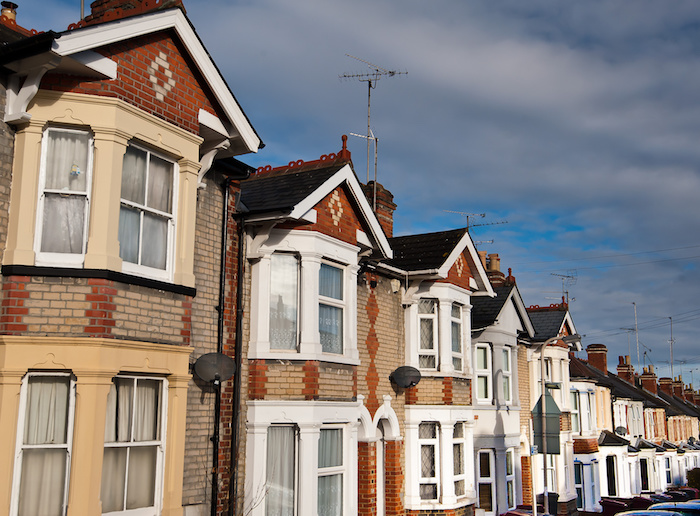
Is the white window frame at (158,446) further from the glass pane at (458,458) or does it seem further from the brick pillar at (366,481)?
the glass pane at (458,458)

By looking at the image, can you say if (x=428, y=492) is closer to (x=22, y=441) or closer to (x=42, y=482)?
(x=42, y=482)

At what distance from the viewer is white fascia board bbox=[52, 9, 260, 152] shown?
25.8 ft

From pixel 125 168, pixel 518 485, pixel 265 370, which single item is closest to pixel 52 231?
pixel 125 168

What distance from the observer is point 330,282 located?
12508 mm

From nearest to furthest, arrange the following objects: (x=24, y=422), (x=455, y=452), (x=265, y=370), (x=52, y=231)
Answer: (x=24, y=422)
(x=52, y=231)
(x=265, y=370)
(x=455, y=452)

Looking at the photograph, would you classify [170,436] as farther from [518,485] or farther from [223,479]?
[518,485]

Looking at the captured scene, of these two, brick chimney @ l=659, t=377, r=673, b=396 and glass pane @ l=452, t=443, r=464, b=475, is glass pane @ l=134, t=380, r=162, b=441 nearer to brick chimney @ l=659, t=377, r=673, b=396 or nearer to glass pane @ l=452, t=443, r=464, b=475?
glass pane @ l=452, t=443, r=464, b=475

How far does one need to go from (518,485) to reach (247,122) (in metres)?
16.4

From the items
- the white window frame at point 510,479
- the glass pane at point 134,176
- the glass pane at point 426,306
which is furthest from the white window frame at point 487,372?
the glass pane at point 134,176

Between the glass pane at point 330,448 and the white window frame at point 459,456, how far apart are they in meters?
5.12

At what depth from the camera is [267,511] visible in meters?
11.0

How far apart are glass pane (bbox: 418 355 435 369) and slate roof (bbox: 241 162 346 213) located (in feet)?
19.1

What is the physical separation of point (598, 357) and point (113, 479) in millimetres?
41192

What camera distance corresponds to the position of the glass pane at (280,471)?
11.0m
